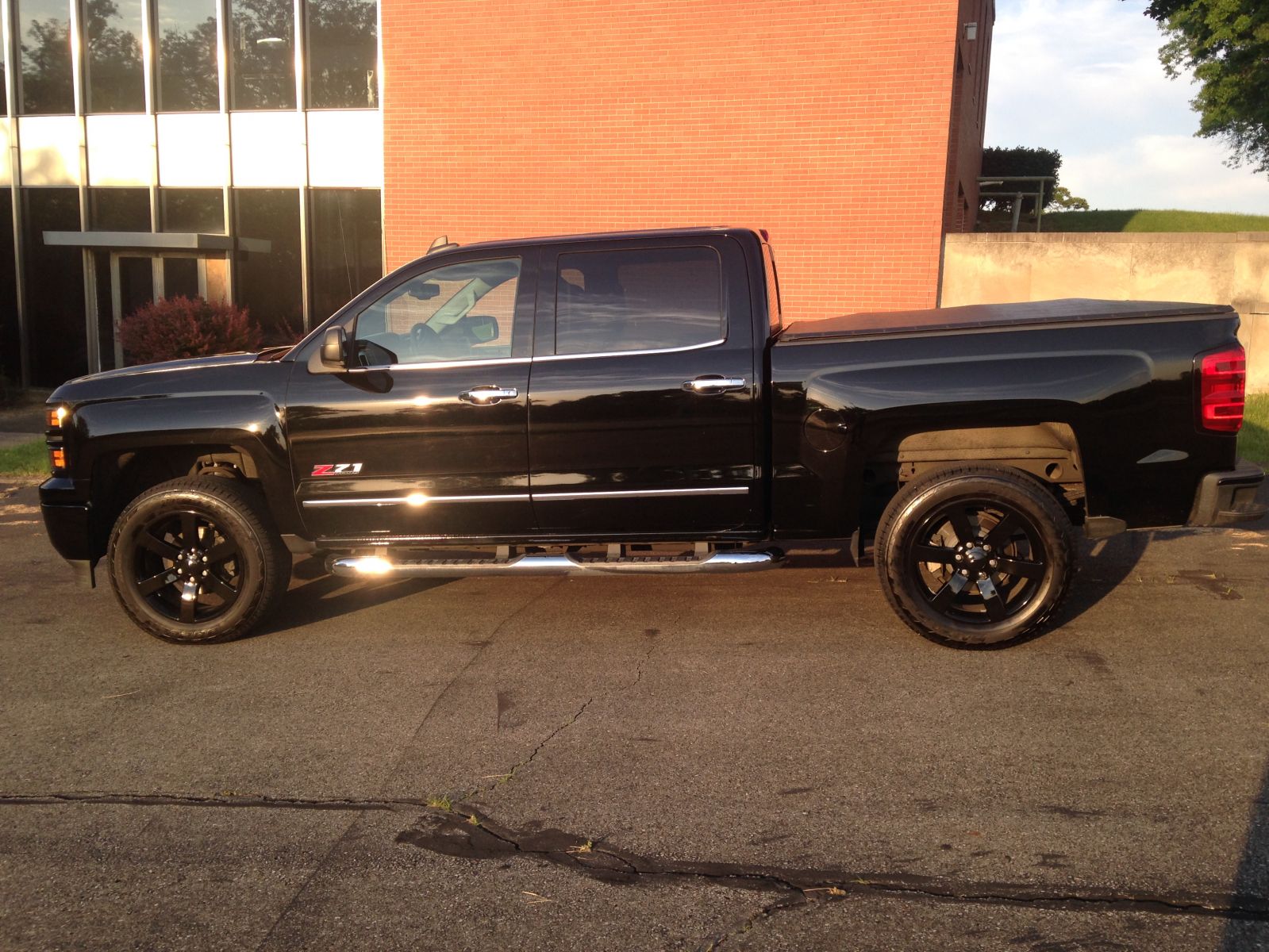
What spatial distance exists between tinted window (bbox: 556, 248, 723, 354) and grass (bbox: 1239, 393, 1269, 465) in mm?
5925

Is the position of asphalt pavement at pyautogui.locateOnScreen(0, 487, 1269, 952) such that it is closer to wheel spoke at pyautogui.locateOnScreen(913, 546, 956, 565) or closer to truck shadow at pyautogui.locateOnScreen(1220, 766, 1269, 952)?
truck shadow at pyautogui.locateOnScreen(1220, 766, 1269, 952)

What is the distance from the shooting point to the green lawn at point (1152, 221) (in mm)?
28578

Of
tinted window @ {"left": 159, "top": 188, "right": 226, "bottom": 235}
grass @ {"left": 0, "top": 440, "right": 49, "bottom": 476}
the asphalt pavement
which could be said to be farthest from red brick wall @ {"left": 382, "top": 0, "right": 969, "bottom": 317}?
the asphalt pavement

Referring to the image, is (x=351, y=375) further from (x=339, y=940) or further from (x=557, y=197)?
(x=557, y=197)

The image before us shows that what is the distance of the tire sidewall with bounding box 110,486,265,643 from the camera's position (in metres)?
5.43

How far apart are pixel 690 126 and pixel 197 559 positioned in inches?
400

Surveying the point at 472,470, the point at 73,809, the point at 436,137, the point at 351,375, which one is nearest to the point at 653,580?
the point at 472,470

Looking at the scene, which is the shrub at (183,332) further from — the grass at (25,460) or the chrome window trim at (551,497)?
the chrome window trim at (551,497)

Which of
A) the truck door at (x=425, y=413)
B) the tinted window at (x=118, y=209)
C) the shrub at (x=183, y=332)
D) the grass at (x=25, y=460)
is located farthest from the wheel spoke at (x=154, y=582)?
the tinted window at (x=118, y=209)

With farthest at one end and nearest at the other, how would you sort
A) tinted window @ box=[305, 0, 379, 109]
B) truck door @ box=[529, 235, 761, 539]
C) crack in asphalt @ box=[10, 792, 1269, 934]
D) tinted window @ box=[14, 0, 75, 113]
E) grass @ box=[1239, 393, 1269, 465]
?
tinted window @ box=[14, 0, 75, 113], tinted window @ box=[305, 0, 379, 109], grass @ box=[1239, 393, 1269, 465], truck door @ box=[529, 235, 761, 539], crack in asphalt @ box=[10, 792, 1269, 934]

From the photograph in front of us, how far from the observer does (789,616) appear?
579 cm

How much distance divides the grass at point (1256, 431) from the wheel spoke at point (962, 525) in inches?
202

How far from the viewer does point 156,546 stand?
5500mm

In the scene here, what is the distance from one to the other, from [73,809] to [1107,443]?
4.54 meters
